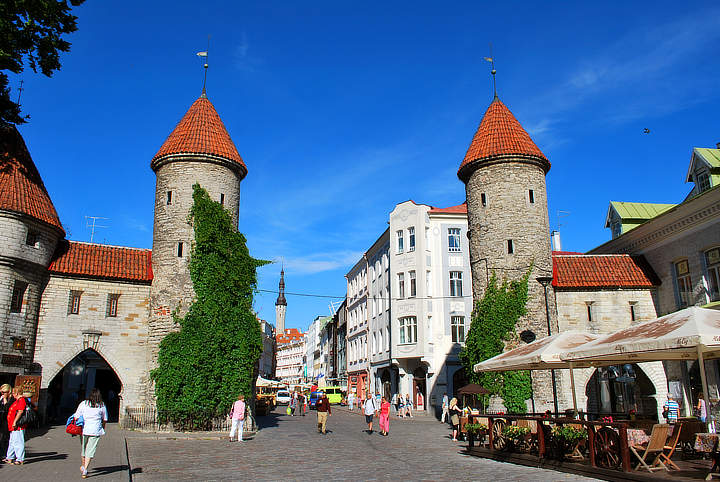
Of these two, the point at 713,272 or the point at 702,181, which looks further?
the point at 702,181

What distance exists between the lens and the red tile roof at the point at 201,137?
1019 inches

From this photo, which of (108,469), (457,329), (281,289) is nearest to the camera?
(108,469)

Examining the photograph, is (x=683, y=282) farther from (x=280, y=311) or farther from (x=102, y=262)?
(x=280, y=311)

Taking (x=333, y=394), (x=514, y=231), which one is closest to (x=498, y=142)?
(x=514, y=231)

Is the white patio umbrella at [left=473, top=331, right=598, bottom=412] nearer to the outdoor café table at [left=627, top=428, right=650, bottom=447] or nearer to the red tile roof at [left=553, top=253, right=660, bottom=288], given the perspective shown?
the outdoor café table at [left=627, top=428, right=650, bottom=447]

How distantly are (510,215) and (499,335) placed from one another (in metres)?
5.38

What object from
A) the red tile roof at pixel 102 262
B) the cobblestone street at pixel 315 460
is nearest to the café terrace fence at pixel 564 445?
the cobblestone street at pixel 315 460

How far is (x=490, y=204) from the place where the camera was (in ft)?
83.9

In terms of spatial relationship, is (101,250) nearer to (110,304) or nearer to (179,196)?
Answer: (110,304)

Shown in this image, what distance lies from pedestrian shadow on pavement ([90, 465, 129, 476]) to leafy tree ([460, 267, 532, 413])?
15.0 meters

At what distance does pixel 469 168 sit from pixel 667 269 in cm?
1005

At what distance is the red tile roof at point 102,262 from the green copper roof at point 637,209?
27.6m

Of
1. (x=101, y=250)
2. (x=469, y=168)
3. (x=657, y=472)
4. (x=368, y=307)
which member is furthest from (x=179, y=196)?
(x=368, y=307)

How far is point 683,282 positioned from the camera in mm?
25125
